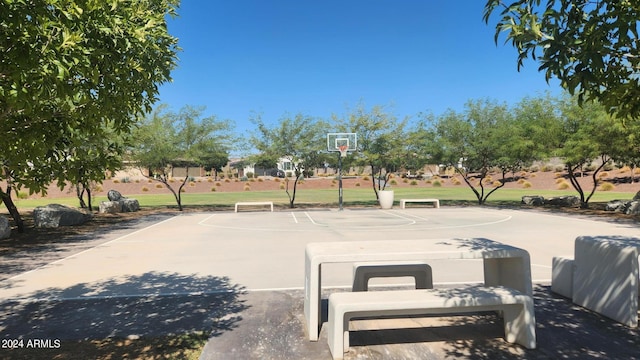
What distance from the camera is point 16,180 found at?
11.4 ft

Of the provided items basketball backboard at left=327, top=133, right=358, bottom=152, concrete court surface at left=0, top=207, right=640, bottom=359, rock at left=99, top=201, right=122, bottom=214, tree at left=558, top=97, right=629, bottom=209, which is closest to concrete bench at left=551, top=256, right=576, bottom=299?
concrete court surface at left=0, top=207, right=640, bottom=359

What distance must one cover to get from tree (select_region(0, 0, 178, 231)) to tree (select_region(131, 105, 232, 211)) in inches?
722

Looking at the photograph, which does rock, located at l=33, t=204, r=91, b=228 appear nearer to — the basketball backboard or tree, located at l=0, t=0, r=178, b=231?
tree, located at l=0, t=0, r=178, b=231

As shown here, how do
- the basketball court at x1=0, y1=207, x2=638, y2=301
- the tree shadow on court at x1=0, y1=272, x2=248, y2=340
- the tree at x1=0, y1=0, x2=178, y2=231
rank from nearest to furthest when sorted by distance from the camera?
the tree at x1=0, y1=0, x2=178, y2=231 → the tree shadow on court at x1=0, y1=272, x2=248, y2=340 → the basketball court at x1=0, y1=207, x2=638, y2=301

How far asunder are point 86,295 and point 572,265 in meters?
7.10

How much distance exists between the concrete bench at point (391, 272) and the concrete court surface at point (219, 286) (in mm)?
818

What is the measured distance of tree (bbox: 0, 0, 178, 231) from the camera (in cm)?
244

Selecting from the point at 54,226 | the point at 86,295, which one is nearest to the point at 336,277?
the point at 86,295

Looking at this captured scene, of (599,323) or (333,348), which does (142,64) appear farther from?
(599,323)

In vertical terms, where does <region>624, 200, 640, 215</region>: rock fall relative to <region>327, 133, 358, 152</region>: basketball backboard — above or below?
below

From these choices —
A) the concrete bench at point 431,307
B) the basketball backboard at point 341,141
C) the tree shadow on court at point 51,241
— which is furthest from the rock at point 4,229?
the basketball backboard at point 341,141

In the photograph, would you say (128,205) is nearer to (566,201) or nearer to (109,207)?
(109,207)

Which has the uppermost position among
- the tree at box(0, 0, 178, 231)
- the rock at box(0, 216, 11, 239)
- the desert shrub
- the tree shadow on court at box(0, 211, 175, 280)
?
the tree at box(0, 0, 178, 231)

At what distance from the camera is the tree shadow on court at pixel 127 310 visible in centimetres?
437
